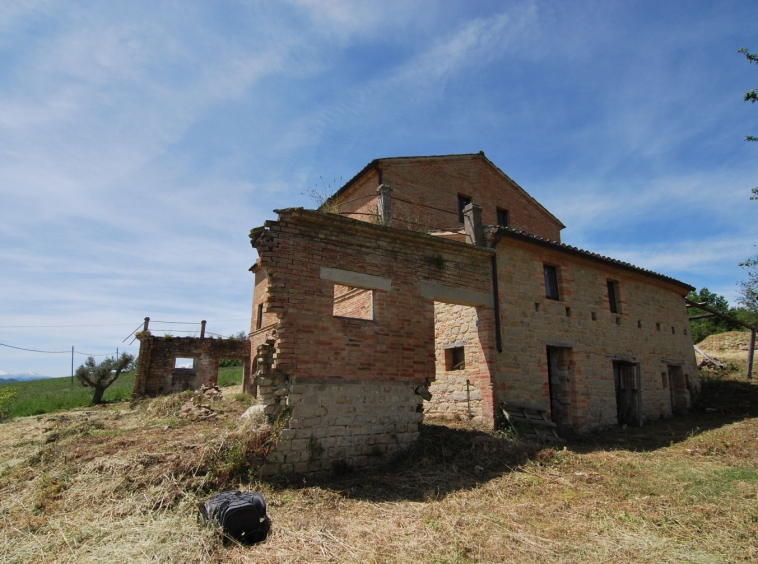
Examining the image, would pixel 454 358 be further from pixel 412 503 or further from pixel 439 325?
pixel 412 503

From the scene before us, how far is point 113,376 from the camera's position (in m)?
20.5

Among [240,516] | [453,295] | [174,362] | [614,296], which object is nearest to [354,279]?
[453,295]

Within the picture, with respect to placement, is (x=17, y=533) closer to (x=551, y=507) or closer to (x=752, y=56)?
(x=551, y=507)

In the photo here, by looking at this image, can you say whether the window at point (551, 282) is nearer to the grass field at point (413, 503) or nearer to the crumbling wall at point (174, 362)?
the grass field at point (413, 503)

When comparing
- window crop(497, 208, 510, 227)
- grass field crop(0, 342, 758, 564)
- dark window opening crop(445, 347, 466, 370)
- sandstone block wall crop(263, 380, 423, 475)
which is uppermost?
window crop(497, 208, 510, 227)

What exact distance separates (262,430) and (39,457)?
4308mm

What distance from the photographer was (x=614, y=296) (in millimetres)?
13359

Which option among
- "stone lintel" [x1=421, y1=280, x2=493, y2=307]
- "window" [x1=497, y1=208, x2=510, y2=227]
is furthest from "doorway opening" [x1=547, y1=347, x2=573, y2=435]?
"window" [x1=497, y1=208, x2=510, y2=227]

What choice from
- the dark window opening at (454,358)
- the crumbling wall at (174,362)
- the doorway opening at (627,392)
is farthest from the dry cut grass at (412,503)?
the crumbling wall at (174,362)

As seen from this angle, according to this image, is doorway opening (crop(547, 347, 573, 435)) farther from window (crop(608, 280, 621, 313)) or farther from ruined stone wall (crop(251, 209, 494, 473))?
ruined stone wall (crop(251, 209, 494, 473))

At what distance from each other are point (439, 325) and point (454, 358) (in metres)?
0.99

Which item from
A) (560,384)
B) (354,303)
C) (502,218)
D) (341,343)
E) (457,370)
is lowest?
(560,384)

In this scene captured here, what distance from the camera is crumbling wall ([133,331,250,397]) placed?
61.9 feet

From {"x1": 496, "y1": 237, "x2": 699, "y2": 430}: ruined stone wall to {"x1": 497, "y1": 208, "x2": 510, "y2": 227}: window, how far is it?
17.0 feet
